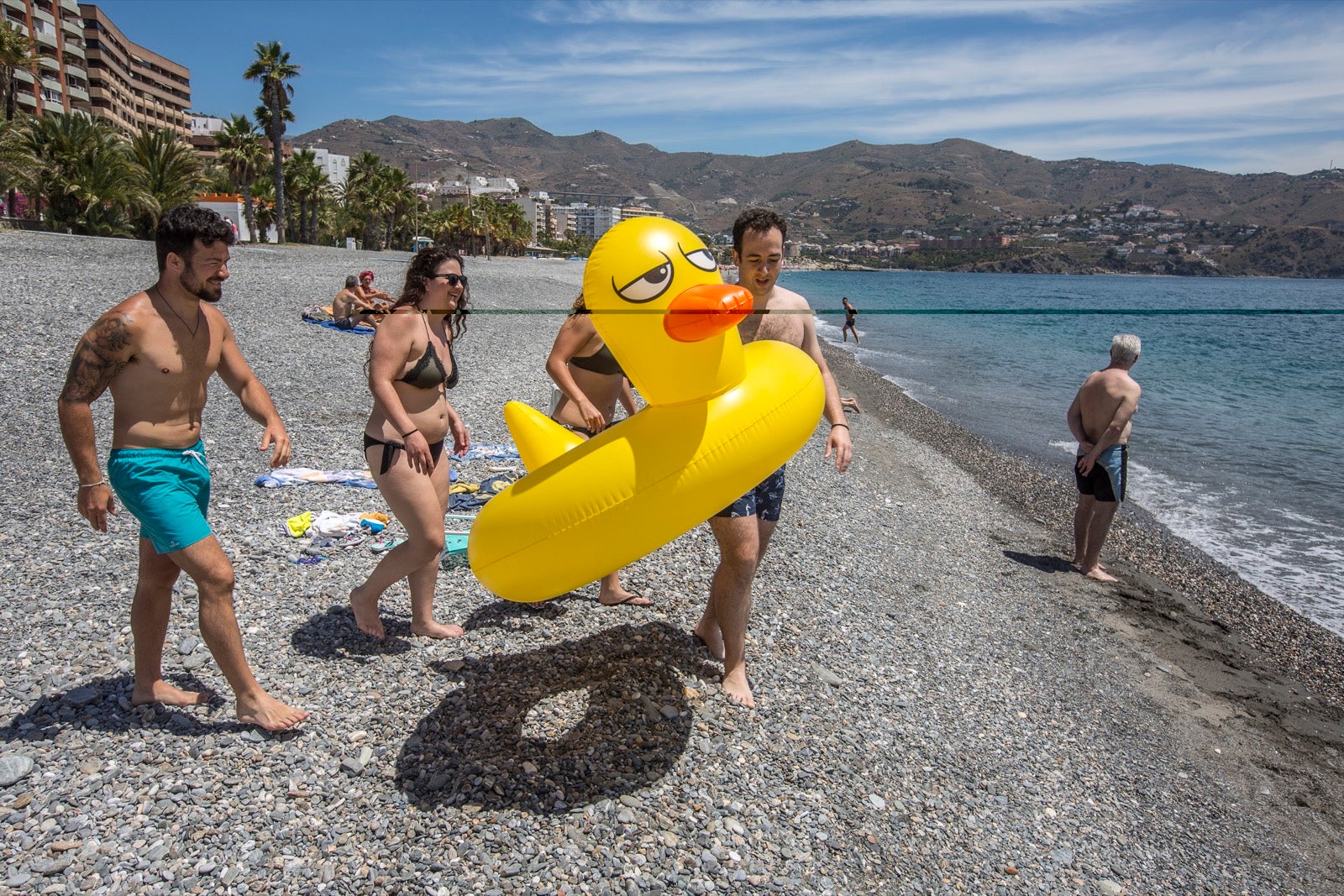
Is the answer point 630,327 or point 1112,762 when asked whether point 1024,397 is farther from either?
point 630,327

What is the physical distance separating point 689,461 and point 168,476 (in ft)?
6.80

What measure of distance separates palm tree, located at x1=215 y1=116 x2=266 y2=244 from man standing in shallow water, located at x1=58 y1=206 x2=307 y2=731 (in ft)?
170

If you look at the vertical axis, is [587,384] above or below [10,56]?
below

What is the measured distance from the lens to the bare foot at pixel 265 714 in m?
3.37

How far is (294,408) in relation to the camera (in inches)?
392

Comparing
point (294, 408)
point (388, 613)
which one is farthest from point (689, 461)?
point (294, 408)

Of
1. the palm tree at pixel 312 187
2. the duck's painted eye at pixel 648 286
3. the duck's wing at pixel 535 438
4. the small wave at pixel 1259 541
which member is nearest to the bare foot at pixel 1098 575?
the small wave at pixel 1259 541

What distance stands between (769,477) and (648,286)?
3.97 ft

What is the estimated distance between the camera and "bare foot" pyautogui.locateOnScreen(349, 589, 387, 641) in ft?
13.8

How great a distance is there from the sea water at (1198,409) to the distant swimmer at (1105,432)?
855 millimetres

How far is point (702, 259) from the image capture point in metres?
3.20

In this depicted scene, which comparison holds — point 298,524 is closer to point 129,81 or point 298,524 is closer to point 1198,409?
point 1198,409

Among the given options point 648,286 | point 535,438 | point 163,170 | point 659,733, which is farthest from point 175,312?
point 163,170

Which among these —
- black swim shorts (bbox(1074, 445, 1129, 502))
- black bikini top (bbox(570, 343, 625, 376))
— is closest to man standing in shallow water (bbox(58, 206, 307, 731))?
black bikini top (bbox(570, 343, 625, 376))
